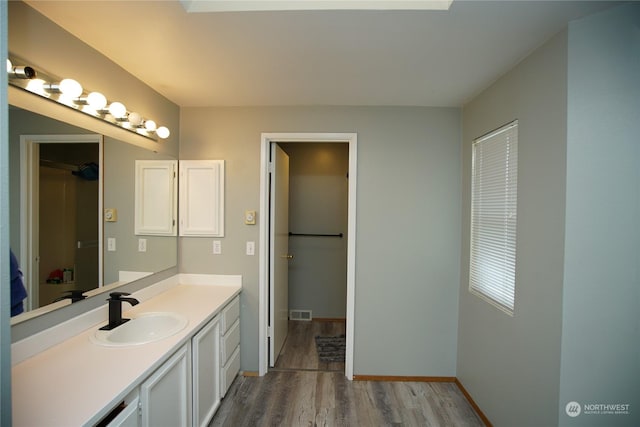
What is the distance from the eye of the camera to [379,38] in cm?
144

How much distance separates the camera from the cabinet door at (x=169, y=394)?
123 centimetres

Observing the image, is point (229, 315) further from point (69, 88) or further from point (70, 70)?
point (70, 70)

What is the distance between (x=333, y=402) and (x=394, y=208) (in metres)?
1.65

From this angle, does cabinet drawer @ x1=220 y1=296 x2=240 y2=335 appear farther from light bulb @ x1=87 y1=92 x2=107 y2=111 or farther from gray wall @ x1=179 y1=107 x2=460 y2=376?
light bulb @ x1=87 y1=92 x2=107 y2=111

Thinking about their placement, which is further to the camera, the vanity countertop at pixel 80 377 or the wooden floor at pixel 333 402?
the wooden floor at pixel 333 402

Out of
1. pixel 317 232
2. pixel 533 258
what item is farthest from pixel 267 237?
pixel 533 258

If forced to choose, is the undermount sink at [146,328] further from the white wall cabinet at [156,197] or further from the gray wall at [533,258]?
the gray wall at [533,258]

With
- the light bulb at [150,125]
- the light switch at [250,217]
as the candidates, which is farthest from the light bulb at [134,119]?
the light switch at [250,217]

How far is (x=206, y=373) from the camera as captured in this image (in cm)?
181

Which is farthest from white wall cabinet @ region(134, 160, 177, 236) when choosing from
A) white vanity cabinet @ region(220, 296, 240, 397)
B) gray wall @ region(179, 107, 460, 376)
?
white vanity cabinet @ region(220, 296, 240, 397)

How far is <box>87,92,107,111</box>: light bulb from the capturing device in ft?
4.88

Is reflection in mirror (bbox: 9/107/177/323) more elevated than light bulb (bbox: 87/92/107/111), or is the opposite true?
light bulb (bbox: 87/92/107/111)

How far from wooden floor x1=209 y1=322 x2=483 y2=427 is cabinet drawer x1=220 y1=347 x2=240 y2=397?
11cm

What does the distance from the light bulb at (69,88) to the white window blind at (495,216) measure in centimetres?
246
